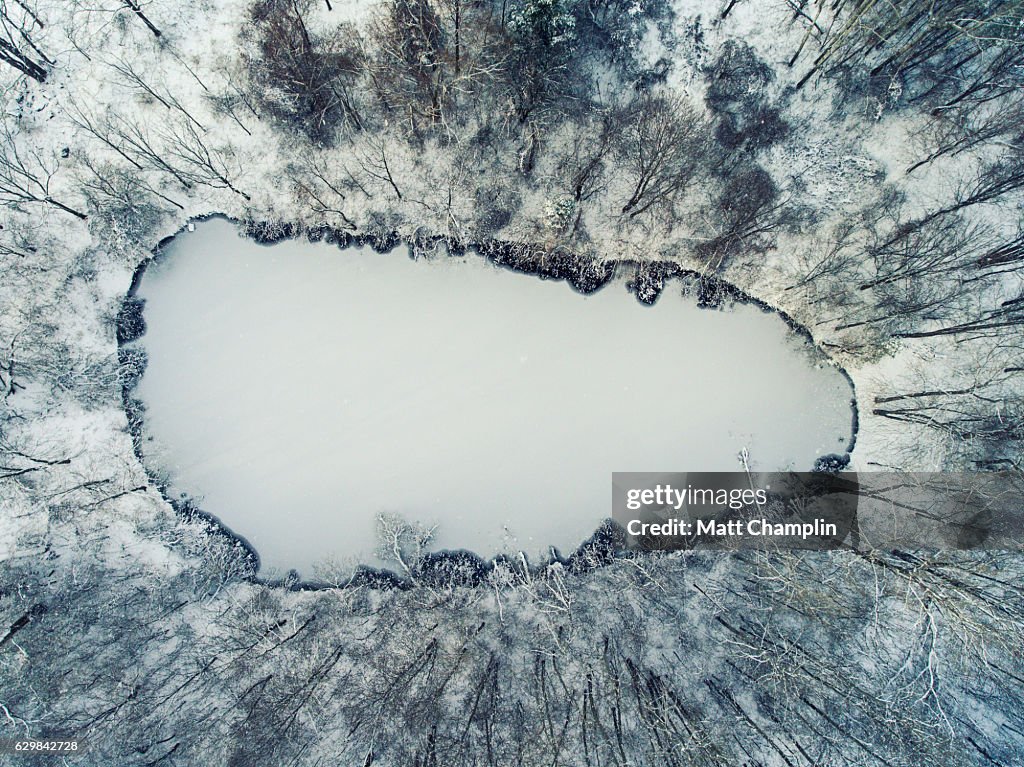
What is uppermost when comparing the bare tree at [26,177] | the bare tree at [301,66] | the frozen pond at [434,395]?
the bare tree at [301,66]

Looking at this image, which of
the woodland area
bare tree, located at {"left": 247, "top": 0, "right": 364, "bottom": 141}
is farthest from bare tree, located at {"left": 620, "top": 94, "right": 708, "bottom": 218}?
bare tree, located at {"left": 247, "top": 0, "right": 364, "bottom": 141}

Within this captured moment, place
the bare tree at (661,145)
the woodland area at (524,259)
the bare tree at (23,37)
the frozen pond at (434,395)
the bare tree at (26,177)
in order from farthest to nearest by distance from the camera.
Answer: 1. the frozen pond at (434,395)
2. the bare tree at (23,37)
3. the bare tree at (26,177)
4. the bare tree at (661,145)
5. the woodland area at (524,259)

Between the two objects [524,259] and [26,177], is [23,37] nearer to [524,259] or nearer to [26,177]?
[26,177]

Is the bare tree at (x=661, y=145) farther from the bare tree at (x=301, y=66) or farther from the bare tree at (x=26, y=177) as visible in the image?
the bare tree at (x=26, y=177)

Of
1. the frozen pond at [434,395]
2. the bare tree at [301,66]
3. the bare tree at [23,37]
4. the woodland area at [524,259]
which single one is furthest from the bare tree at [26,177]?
the bare tree at [301,66]

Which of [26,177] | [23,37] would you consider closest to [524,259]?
[26,177]

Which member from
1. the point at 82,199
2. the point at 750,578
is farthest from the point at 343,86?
the point at 750,578
